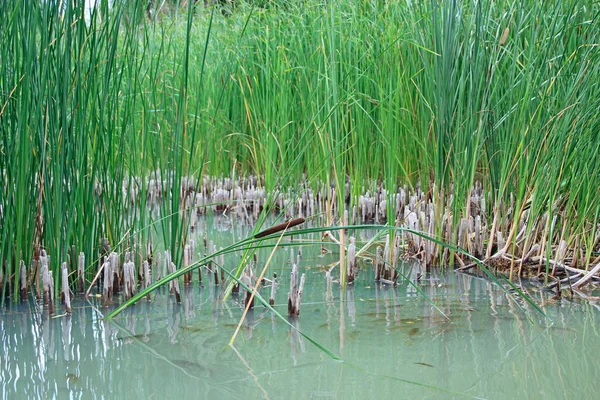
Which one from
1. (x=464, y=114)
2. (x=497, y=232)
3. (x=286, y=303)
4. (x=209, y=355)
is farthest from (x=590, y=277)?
(x=209, y=355)

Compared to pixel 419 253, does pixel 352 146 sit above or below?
above

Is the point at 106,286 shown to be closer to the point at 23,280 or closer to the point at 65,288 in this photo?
the point at 65,288

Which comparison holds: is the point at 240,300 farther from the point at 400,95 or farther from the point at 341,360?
the point at 400,95

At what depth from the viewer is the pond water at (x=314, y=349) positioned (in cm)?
183

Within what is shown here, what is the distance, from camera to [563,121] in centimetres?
294

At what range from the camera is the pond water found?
1.83m

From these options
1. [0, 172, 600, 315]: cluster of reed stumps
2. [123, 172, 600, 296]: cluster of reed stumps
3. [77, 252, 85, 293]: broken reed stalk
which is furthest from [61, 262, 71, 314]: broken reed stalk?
[123, 172, 600, 296]: cluster of reed stumps

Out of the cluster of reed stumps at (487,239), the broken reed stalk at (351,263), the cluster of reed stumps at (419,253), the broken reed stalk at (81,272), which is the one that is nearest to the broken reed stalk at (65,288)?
the cluster of reed stumps at (419,253)

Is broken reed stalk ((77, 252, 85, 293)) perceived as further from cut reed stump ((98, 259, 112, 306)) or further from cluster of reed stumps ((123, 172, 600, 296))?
cluster of reed stumps ((123, 172, 600, 296))

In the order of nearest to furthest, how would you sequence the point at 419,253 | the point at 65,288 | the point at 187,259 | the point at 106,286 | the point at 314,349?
the point at 314,349, the point at 65,288, the point at 106,286, the point at 187,259, the point at 419,253

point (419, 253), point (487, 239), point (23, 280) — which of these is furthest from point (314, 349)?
point (487, 239)

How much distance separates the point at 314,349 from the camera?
2125 mm

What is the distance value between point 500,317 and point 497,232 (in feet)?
2.76

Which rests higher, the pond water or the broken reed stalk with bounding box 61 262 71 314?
the broken reed stalk with bounding box 61 262 71 314
